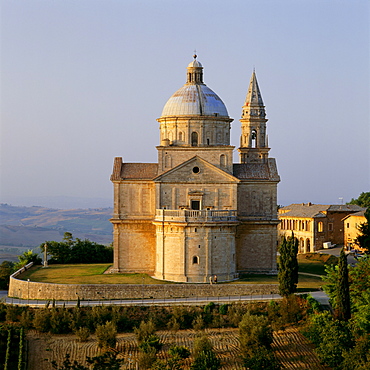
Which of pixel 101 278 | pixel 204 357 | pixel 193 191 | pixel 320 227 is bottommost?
pixel 204 357

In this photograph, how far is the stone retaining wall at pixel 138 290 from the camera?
56.2 metres

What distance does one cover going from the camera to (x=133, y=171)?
6506 cm

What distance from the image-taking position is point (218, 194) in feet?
206

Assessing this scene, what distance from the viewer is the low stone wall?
56188 mm

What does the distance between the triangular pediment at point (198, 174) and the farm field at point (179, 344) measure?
1548 centimetres

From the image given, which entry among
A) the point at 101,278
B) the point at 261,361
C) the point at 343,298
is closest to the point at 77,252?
the point at 101,278

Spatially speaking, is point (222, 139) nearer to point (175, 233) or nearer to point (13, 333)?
point (175, 233)

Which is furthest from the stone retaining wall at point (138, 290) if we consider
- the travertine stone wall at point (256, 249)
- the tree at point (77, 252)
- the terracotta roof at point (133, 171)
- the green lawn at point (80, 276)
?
the tree at point (77, 252)

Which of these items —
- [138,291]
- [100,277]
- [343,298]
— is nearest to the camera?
[343,298]

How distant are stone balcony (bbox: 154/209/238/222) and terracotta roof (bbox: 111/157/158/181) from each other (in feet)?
15.4

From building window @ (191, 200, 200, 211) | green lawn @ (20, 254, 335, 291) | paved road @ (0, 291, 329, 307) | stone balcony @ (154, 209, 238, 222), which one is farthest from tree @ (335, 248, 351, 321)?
building window @ (191, 200, 200, 211)

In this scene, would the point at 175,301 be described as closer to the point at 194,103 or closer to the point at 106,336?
the point at 106,336

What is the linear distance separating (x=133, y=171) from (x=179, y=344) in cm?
2053

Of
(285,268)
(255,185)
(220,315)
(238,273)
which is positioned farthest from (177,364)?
(255,185)
